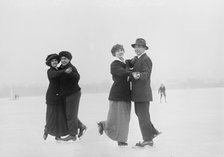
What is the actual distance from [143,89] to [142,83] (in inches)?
3.8

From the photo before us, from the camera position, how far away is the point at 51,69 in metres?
7.97

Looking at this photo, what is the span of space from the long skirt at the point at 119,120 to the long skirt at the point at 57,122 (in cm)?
117

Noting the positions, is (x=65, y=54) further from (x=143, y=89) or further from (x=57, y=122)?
(x=143, y=89)

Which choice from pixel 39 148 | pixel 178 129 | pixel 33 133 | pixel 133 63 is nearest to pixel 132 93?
pixel 133 63

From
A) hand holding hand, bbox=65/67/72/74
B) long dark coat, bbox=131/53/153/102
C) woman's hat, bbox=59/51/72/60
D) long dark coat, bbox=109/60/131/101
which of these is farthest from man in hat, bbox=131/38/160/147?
woman's hat, bbox=59/51/72/60

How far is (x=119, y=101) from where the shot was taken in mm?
7180

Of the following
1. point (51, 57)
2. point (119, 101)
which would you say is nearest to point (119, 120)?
point (119, 101)

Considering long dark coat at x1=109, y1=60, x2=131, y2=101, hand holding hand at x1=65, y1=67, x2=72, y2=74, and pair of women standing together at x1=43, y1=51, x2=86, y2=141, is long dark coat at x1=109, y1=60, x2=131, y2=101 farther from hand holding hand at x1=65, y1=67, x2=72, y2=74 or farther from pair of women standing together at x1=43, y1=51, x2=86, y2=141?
pair of women standing together at x1=43, y1=51, x2=86, y2=141

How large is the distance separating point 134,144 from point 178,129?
7.45ft

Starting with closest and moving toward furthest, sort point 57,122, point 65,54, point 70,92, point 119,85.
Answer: point 119,85, point 65,54, point 70,92, point 57,122

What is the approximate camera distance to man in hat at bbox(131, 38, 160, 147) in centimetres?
698

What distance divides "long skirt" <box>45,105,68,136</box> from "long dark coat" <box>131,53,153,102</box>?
5.47ft

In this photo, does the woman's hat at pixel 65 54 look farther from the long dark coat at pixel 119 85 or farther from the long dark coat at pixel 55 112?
the long dark coat at pixel 119 85

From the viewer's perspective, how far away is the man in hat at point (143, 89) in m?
6.98
